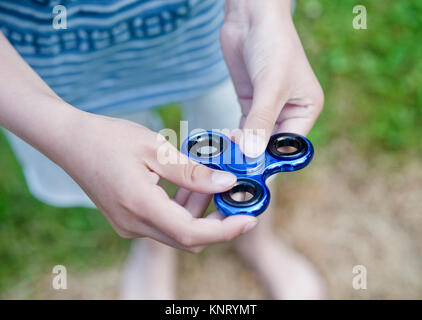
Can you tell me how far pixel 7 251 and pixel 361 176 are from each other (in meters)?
1.16

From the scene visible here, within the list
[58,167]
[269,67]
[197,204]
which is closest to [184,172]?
[197,204]

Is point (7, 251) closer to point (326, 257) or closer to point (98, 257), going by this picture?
point (98, 257)

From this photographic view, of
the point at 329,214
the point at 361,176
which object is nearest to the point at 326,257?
the point at 329,214

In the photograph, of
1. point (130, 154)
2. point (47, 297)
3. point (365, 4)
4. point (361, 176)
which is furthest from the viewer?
point (365, 4)

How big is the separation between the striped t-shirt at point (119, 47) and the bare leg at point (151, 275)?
52cm

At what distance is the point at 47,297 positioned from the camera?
1.44 meters

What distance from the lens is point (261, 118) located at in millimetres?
782

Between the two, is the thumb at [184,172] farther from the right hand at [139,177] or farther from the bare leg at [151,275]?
the bare leg at [151,275]

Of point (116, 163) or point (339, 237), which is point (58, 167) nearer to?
point (116, 163)

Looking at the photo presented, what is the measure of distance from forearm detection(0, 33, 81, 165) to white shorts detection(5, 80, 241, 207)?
357 millimetres

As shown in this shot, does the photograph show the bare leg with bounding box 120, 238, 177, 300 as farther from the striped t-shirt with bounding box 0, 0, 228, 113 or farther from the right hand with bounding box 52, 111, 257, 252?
the right hand with bounding box 52, 111, 257, 252

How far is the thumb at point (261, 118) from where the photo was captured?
0.78 meters

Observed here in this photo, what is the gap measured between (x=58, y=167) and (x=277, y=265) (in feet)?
2.29

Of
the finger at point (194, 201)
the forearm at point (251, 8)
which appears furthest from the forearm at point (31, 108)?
the forearm at point (251, 8)
